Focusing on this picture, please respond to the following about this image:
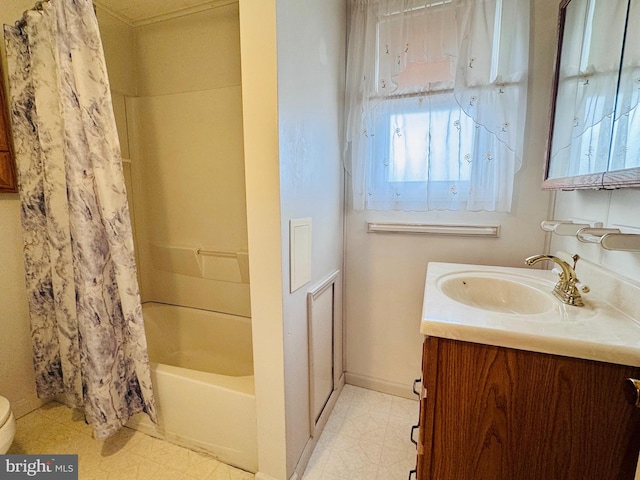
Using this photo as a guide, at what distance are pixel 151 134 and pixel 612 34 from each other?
2444mm

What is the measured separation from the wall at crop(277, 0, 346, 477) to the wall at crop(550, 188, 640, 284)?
1040 millimetres

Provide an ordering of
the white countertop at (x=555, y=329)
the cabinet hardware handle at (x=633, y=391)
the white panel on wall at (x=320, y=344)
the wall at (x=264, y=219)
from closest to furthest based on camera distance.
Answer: the cabinet hardware handle at (x=633, y=391), the white countertop at (x=555, y=329), the wall at (x=264, y=219), the white panel on wall at (x=320, y=344)

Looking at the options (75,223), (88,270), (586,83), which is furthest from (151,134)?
(586,83)

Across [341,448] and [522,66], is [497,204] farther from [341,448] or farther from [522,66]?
[341,448]

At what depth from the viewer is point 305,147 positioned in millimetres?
1169

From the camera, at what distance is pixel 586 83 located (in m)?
0.99

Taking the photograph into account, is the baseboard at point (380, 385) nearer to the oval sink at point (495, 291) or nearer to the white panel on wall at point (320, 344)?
the white panel on wall at point (320, 344)

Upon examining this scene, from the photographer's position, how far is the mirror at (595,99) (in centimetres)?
76

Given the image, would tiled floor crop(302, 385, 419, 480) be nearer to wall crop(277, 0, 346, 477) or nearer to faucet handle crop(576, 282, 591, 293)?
wall crop(277, 0, 346, 477)

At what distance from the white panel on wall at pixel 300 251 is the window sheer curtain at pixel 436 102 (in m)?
0.57

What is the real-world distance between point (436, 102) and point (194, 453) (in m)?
2.15

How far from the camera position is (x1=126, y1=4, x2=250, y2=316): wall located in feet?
5.84

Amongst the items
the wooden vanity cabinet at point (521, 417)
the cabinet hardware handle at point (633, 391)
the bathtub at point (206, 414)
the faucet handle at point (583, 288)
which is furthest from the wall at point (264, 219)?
the faucet handle at point (583, 288)

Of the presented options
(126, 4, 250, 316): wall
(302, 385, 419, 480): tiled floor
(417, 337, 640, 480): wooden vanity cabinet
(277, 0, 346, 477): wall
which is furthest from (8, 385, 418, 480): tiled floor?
(126, 4, 250, 316): wall
